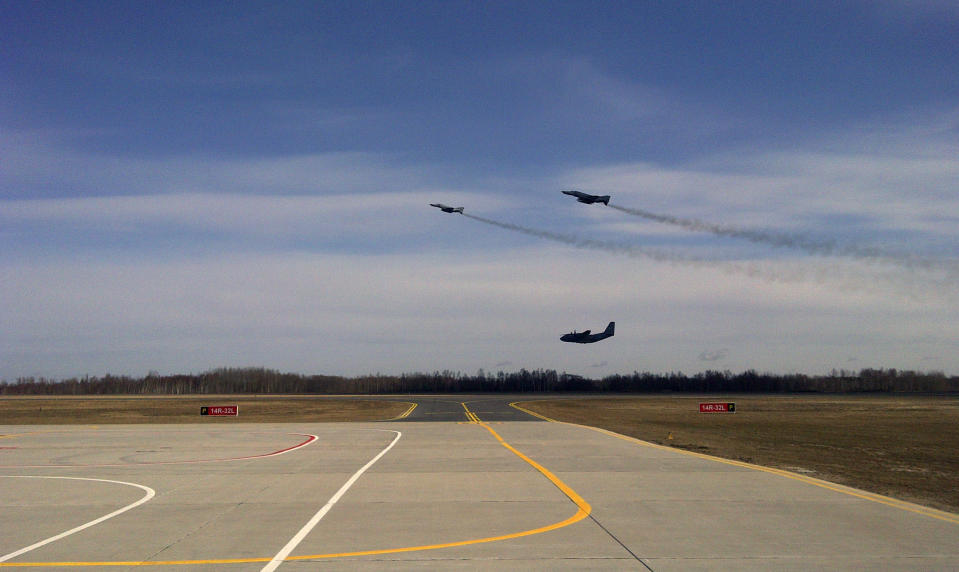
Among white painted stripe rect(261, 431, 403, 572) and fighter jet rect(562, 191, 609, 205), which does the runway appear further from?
fighter jet rect(562, 191, 609, 205)

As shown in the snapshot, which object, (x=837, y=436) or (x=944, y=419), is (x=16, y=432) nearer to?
(x=837, y=436)

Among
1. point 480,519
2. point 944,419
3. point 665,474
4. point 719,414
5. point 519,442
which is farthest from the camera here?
point 719,414

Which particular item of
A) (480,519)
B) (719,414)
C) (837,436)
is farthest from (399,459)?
(719,414)

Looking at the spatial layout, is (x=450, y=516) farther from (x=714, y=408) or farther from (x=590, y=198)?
(x=714, y=408)

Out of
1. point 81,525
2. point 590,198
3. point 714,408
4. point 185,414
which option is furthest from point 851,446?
point 185,414

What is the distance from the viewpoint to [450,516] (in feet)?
47.3

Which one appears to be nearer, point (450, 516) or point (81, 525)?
point (81, 525)

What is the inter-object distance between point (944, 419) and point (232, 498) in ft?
201

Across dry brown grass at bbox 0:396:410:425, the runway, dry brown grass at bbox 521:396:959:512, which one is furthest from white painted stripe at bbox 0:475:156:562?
dry brown grass at bbox 0:396:410:425

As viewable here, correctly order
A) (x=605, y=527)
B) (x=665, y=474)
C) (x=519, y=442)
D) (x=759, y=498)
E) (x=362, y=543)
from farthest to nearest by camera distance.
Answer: (x=519, y=442)
(x=665, y=474)
(x=759, y=498)
(x=605, y=527)
(x=362, y=543)

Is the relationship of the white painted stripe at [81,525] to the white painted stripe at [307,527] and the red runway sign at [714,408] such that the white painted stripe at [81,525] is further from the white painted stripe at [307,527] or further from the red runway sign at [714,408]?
the red runway sign at [714,408]

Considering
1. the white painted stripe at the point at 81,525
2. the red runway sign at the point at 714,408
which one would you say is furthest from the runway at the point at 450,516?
the red runway sign at the point at 714,408

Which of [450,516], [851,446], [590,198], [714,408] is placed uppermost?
[590,198]

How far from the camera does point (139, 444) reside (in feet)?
109
